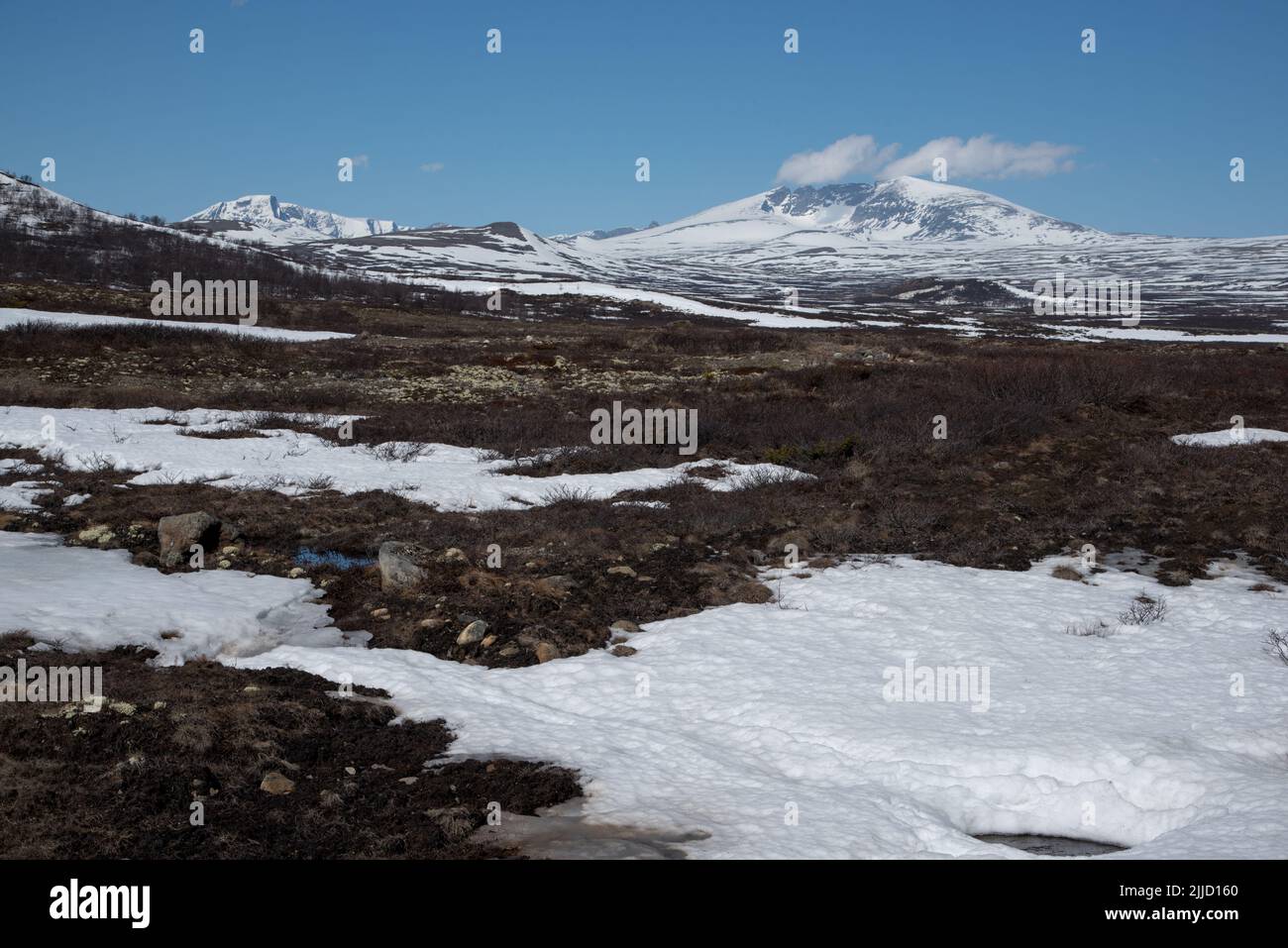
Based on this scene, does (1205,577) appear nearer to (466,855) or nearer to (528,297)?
(466,855)

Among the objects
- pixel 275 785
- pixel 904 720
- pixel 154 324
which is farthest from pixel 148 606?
pixel 154 324

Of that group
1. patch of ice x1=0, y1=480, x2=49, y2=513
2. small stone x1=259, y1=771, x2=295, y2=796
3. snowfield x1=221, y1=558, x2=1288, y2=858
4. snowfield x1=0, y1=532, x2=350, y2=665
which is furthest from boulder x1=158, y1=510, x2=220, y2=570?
small stone x1=259, y1=771, x2=295, y2=796

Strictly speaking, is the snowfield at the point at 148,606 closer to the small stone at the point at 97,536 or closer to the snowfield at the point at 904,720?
the small stone at the point at 97,536

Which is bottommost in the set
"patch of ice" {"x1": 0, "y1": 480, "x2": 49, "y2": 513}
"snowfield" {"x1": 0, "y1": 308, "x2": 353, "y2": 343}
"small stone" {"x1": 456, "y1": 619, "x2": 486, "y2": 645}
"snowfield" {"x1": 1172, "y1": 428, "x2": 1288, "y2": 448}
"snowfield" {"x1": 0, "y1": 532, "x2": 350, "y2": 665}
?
"small stone" {"x1": 456, "y1": 619, "x2": 486, "y2": 645}

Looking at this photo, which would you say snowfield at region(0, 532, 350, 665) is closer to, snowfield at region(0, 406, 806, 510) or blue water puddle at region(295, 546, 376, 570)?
blue water puddle at region(295, 546, 376, 570)

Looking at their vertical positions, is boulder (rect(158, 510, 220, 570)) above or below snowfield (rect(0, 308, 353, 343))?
below
